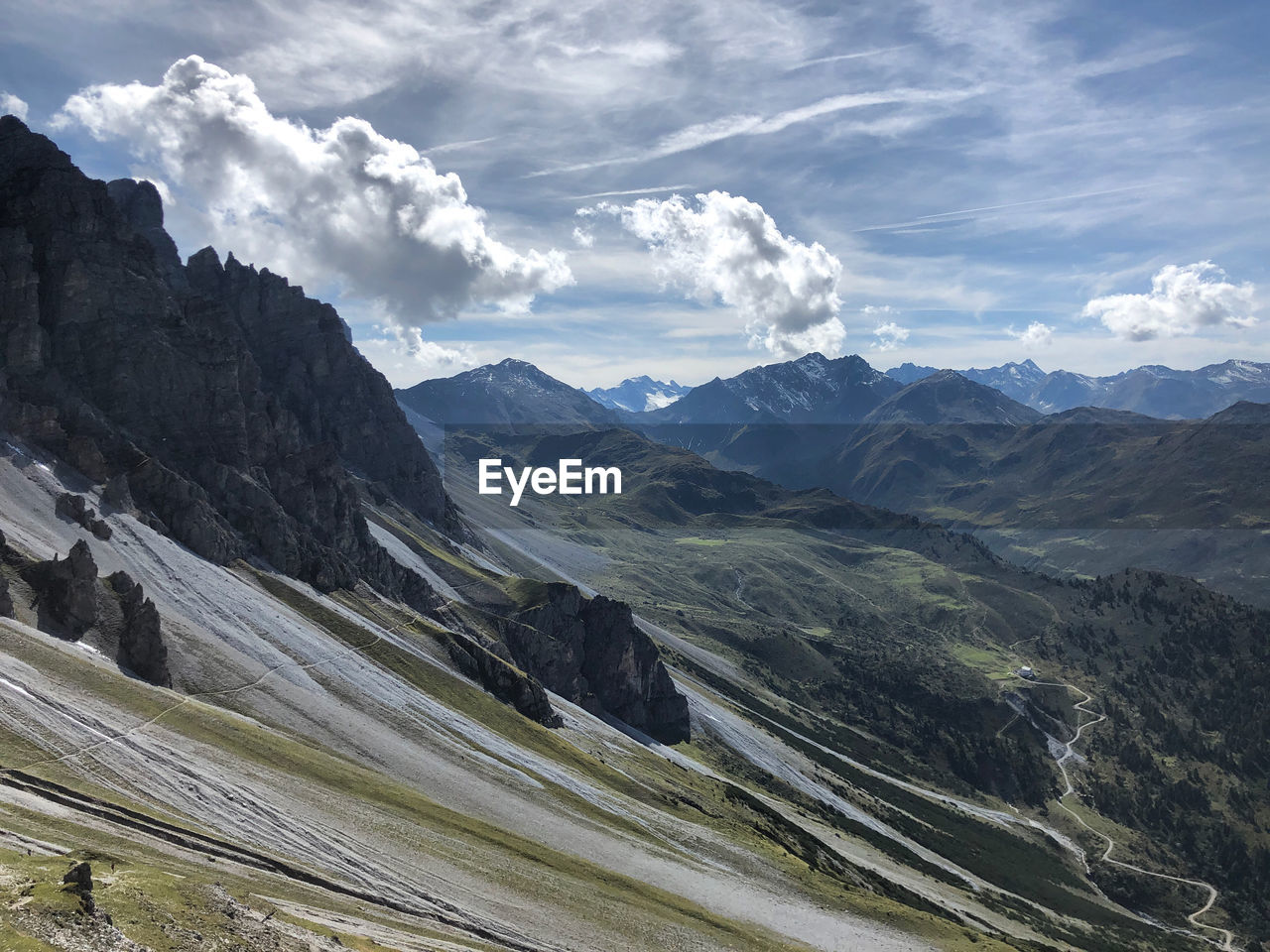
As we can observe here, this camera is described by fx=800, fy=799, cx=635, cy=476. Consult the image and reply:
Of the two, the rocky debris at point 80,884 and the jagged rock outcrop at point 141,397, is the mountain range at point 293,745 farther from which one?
the jagged rock outcrop at point 141,397

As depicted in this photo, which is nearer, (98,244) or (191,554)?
(191,554)

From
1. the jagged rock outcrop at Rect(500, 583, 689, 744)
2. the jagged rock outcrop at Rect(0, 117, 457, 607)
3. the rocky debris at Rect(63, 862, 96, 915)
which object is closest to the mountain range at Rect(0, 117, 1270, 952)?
the rocky debris at Rect(63, 862, 96, 915)

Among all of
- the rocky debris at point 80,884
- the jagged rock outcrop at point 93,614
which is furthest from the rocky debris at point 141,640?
the rocky debris at point 80,884

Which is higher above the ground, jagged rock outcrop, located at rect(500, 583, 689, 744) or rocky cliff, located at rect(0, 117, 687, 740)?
rocky cliff, located at rect(0, 117, 687, 740)

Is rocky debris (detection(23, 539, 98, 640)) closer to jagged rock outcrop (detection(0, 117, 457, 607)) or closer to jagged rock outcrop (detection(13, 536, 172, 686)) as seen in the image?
jagged rock outcrop (detection(13, 536, 172, 686))

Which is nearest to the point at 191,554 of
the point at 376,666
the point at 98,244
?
the point at 376,666

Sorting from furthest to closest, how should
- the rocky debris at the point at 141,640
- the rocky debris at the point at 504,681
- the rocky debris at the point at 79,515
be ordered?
the rocky debris at the point at 504,681 → the rocky debris at the point at 79,515 → the rocky debris at the point at 141,640

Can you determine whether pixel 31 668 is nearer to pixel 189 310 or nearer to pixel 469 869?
pixel 469 869
